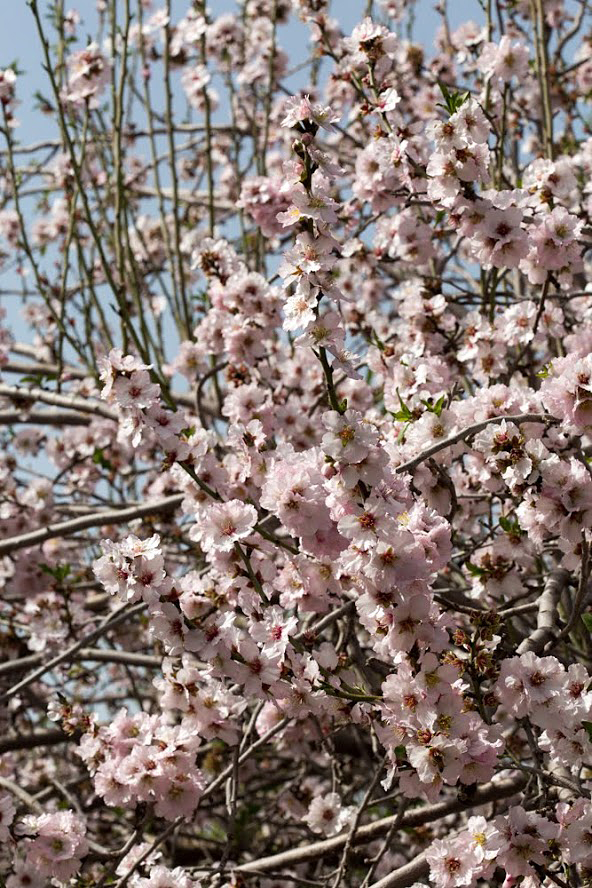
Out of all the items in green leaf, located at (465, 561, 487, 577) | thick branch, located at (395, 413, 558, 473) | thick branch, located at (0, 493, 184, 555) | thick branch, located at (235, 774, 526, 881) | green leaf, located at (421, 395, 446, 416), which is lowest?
thick branch, located at (235, 774, 526, 881)

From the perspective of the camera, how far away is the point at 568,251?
288 centimetres

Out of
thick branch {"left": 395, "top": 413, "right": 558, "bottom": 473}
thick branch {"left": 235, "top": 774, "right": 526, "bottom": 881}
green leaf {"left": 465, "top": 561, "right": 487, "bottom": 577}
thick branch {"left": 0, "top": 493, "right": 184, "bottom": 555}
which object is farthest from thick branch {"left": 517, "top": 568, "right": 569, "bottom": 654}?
thick branch {"left": 0, "top": 493, "right": 184, "bottom": 555}

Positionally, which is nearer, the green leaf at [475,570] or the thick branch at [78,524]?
the green leaf at [475,570]

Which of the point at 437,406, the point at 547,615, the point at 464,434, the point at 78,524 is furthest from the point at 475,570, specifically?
the point at 78,524

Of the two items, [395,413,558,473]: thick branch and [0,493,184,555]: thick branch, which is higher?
[0,493,184,555]: thick branch

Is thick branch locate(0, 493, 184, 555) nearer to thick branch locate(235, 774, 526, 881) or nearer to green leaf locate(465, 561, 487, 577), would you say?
green leaf locate(465, 561, 487, 577)

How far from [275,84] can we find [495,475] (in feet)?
11.7

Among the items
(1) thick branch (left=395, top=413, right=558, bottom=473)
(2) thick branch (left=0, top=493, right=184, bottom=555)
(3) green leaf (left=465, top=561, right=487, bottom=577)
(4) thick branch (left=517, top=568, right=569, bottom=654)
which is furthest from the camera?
(2) thick branch (left=0, top=493, right=184, bottom=555)

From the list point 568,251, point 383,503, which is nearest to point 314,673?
point 383,503

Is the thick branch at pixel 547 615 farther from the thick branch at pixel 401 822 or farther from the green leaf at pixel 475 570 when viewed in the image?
the thick branch at pixel 401 822

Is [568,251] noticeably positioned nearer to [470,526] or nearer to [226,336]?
[470,526]

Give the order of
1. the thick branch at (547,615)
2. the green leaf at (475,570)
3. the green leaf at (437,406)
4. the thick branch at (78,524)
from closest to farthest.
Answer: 1. the thick branch at (547,615)
2. the green leaf at (437,406)
3. the green leaf at (475,570)
4. the thick branch at (78,524)

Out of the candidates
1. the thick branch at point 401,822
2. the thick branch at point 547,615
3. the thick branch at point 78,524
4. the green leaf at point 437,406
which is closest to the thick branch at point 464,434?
the green leaf at point 437,406

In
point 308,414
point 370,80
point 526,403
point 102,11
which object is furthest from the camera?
point 102,11
